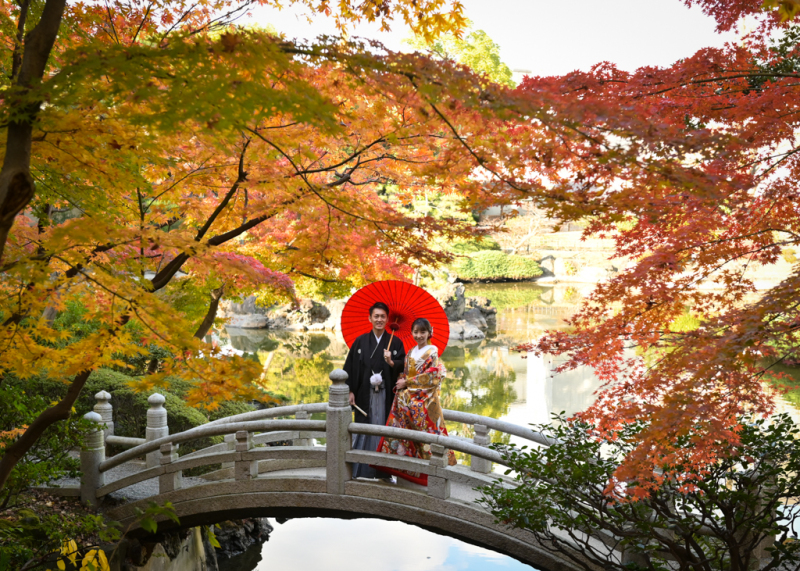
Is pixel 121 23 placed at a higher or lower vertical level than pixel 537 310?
lower

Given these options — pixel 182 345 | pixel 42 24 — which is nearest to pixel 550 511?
pixel 182 345

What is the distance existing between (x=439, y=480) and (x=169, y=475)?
252 centimetres

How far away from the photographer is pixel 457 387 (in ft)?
43.3

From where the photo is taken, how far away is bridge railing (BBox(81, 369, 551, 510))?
4.51m

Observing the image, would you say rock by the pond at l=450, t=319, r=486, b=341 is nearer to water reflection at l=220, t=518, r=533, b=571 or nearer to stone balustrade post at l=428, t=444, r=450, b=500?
water reflection at l=220, t=518, r=533, b=571

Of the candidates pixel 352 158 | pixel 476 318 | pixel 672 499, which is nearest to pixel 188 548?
pixel 352 158

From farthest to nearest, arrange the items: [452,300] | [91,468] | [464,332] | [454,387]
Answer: [452,300] < [464,332] < [454,387] < [91,468]

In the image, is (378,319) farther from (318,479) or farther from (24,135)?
(24,135)

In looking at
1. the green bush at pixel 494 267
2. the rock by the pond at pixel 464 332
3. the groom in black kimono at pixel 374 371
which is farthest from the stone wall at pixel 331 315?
the groom in black kimono at pixel 374 371

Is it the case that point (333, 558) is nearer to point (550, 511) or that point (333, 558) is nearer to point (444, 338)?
point (444, 338)

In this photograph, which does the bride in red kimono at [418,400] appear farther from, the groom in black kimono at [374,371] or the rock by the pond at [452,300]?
the rock by the pond at [452,300]

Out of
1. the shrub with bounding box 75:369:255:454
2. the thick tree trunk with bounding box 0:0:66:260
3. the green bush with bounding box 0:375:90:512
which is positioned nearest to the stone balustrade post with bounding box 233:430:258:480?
the green bush with bounding box 0:375:90:512

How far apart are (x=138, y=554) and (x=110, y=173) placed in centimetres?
383

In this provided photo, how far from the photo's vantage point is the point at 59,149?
288cm
